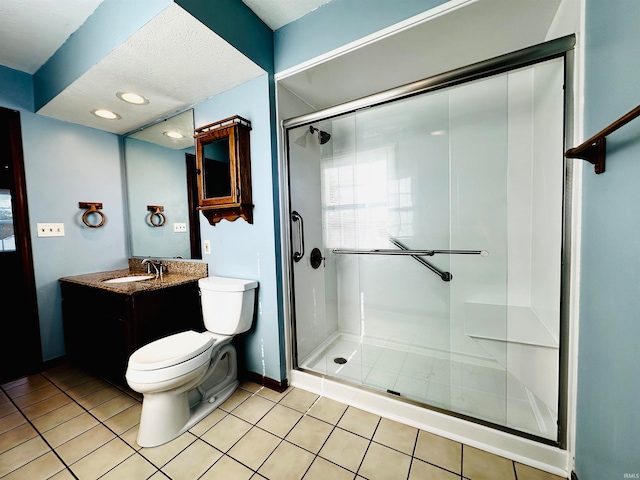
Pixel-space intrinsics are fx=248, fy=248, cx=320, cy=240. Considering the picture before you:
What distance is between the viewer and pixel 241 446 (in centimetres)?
130

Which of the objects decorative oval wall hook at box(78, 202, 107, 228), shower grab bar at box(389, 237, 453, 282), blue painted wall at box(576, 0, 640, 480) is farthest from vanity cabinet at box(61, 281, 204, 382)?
blue painted wall at box(576, 0, 640, 480)

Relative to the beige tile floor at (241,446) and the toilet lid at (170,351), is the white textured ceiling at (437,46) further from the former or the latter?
the beige tile floor at (241,446)

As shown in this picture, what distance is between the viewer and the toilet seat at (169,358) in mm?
1273

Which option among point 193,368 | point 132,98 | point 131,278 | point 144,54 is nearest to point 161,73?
point 144,54

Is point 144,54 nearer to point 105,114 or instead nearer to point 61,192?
point 105,114

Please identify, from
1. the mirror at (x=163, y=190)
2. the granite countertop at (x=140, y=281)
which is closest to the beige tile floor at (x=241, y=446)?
the granite countertop at (x=140, y=281)

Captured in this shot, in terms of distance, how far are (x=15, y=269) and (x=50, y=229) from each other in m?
0.37

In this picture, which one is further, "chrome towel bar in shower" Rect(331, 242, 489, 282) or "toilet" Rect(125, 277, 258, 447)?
"chrome towel bar in shower" Rect(331, 242, 489, 282)

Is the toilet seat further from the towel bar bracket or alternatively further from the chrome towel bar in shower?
the towel bar bracket

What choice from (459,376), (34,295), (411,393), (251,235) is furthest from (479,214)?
(34,295)

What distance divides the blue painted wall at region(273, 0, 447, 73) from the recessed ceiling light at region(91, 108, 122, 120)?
1.51 m

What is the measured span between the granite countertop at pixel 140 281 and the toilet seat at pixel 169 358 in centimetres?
41

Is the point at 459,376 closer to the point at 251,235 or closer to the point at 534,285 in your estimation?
the point at 534,285

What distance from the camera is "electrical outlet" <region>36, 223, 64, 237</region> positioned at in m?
2.04
